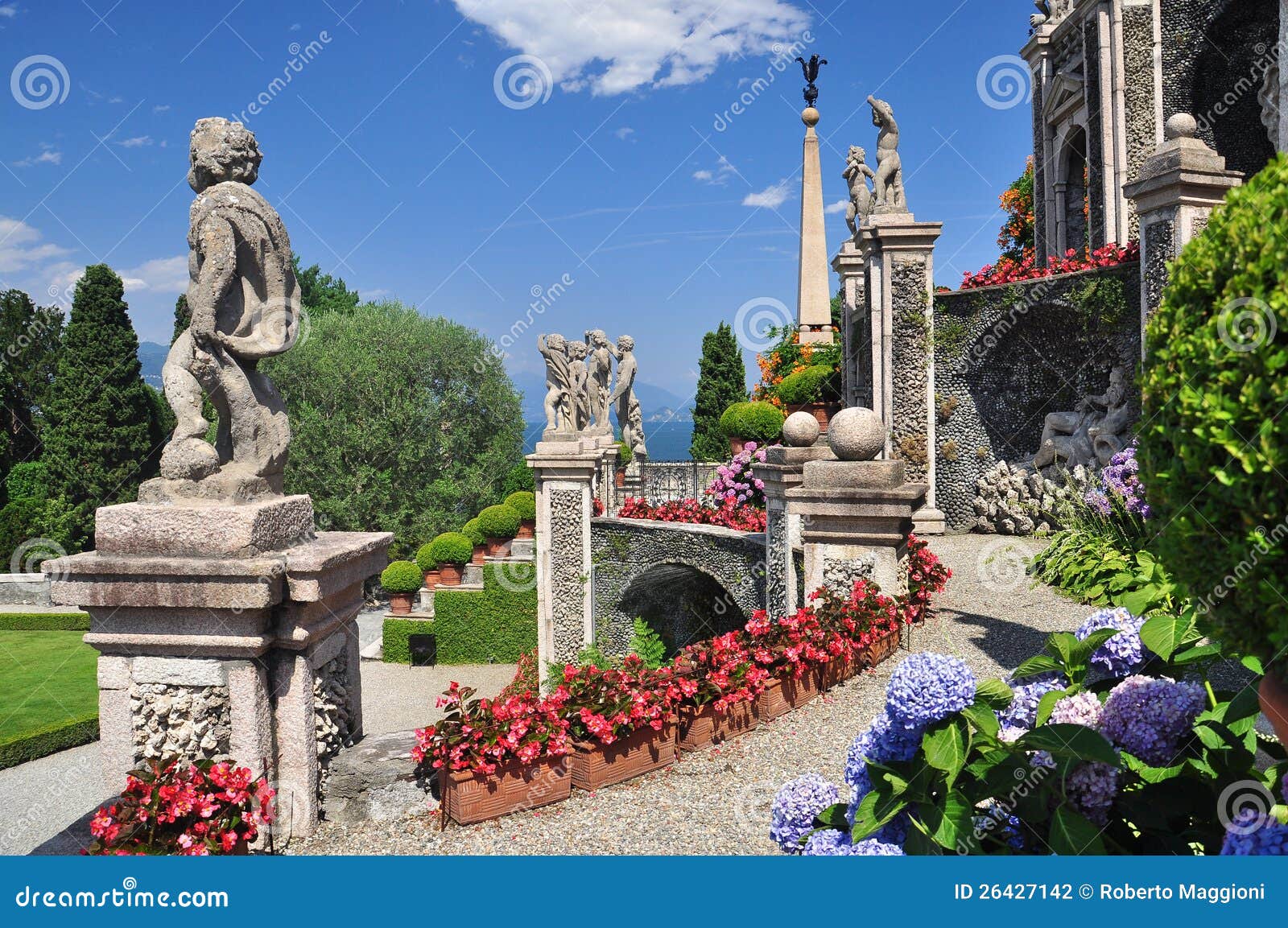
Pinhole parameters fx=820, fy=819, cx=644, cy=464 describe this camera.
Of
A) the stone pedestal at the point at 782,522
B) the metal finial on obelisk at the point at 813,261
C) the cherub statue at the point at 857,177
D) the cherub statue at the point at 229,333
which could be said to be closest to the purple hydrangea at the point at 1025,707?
the cherub statue at the point at 229,333

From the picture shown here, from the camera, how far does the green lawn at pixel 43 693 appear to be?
11.6 meters

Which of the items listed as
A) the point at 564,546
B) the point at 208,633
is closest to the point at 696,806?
the point at 208,633

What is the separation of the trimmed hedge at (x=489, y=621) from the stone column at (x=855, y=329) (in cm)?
794

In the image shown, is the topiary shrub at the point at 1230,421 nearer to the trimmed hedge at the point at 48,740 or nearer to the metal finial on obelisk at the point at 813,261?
the trimmed hedge at the point at 48,740

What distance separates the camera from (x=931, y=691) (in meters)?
1.87

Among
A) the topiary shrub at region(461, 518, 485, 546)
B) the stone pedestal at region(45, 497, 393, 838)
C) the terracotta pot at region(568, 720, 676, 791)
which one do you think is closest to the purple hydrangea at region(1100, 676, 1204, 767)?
the terracotta pot at region(568, 720, 676, 791)

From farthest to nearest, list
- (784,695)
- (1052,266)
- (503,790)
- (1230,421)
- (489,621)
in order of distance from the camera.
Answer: (489,621) → (1052,266) → (784,695) → (503,790) → (1230,421)

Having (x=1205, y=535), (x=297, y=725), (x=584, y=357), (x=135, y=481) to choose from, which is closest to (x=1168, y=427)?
(x=1205, y=535)

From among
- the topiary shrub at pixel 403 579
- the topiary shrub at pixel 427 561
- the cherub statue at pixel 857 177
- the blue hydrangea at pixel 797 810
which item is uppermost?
the cherub statue at pixel 857 177

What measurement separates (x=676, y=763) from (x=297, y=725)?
6.87 feet

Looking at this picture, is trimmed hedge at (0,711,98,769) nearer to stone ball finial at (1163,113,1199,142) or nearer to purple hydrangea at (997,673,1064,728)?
purple hydrangea at (997,673,1064,728)

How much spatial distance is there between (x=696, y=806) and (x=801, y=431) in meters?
4.71

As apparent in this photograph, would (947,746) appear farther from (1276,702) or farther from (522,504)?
(522,504)

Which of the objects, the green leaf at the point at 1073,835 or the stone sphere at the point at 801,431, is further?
the stone sphere at the point at 801,431
